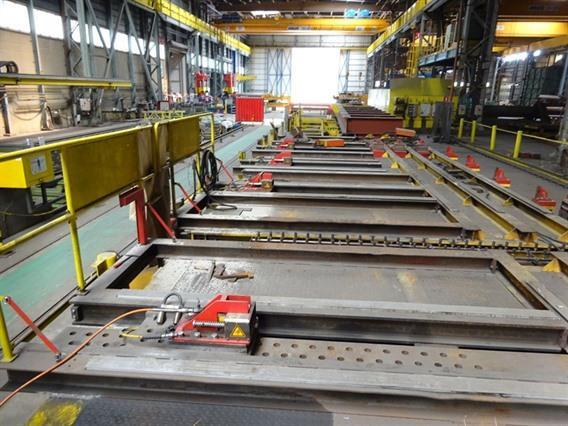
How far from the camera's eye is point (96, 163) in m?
2.55

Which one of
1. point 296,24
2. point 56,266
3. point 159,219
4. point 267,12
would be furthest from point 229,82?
point 159,219

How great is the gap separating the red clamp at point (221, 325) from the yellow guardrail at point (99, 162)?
2.89 ft

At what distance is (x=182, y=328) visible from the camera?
80.5 inches

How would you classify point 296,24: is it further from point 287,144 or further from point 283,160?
point 283,160

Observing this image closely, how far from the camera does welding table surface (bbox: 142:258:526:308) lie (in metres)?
2.88

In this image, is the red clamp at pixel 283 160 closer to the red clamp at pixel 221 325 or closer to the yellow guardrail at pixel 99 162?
the yellow guardrail at pixel 99 162

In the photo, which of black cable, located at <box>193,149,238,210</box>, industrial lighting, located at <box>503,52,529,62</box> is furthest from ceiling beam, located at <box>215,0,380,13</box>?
black cable, located at <box>193,149,238,210</box>

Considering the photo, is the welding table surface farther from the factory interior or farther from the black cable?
the black cable

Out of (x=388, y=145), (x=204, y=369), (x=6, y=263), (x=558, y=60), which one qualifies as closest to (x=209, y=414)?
(x=204, y=369)

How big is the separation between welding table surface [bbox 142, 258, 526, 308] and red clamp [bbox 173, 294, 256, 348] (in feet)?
2.77

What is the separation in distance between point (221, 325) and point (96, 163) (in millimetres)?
1405

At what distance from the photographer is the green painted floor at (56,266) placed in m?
3.15

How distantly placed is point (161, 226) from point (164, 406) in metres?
2.16

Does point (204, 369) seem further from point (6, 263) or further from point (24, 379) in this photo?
point (6, 263)
